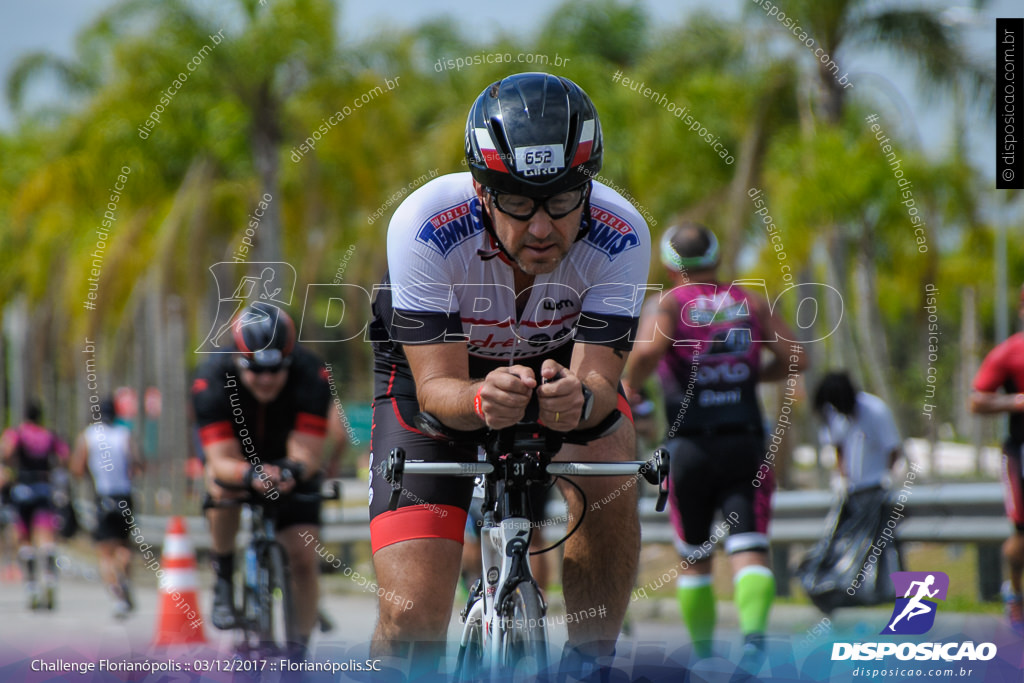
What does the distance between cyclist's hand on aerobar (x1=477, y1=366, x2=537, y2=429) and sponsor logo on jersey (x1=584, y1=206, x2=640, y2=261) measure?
66 centimetres

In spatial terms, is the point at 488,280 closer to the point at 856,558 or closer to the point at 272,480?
the point at 272,480

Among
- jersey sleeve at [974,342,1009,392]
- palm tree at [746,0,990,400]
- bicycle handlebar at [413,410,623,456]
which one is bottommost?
bicycle handlebar at [413,410,623,456]

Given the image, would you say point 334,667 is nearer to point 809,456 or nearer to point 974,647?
point 974,647

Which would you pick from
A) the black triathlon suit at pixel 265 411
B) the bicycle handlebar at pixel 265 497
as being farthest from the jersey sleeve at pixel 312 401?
the bicycle handlebar at pixel 265 497

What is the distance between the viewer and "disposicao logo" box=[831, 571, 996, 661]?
3.99 m

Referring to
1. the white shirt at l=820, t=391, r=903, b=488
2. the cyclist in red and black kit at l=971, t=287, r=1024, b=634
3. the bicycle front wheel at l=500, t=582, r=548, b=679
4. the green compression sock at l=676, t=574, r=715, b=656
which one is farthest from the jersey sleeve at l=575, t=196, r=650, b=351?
the cyclist in red and black kit at l=971, t=287, r=1024, b=634

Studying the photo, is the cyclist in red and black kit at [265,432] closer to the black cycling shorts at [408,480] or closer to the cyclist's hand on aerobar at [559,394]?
the black cycling shorts at [408,480]

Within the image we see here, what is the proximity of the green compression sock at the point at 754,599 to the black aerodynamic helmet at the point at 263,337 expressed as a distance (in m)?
2.58

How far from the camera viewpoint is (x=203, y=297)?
63.9 ft

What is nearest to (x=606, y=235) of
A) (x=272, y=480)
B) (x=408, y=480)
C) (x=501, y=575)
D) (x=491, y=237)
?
(x=491, y=237)

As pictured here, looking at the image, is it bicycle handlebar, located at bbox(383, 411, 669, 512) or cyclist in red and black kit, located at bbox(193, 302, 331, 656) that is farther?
cyclist in red and black kit, located at bbox(193, 302, 331, 656)

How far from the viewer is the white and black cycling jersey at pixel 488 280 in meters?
3.23

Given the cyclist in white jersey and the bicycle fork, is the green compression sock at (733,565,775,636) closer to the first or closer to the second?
the bicycle fork

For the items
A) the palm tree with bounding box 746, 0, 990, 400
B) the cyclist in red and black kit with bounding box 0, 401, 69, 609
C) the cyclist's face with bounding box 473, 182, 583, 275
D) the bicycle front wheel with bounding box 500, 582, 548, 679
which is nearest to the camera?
the bicycle front wheel with bounding box 500, 582, 548, 679
